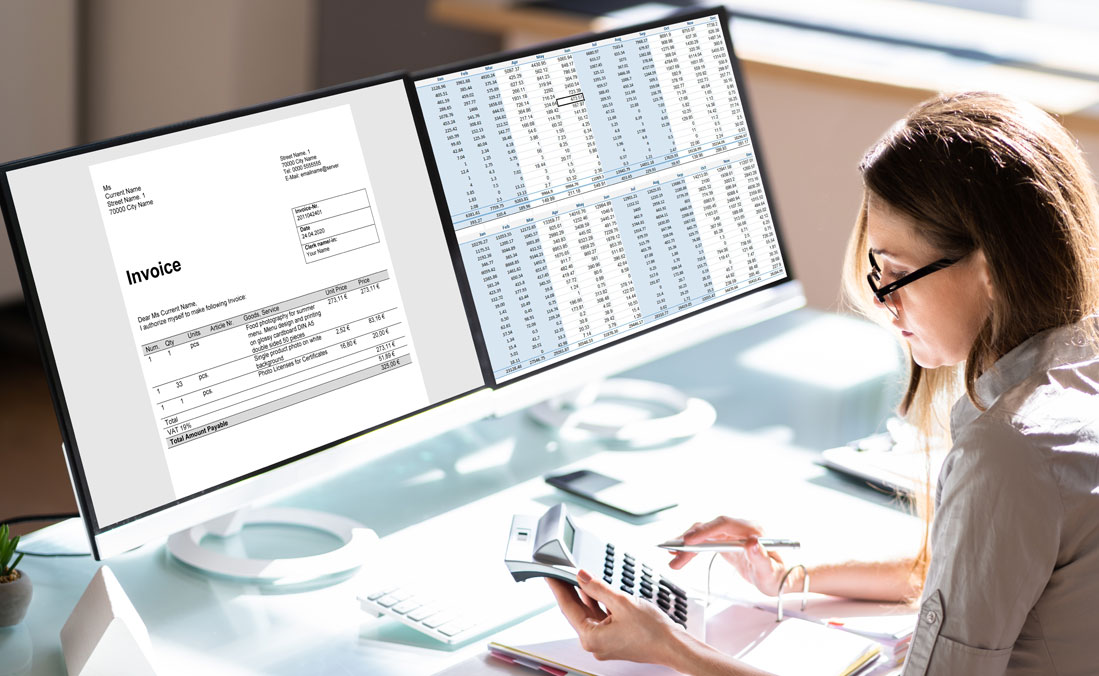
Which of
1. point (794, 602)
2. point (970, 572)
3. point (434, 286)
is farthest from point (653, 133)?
point (970, 572)

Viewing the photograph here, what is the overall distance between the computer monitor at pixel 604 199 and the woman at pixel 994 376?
0.40 m

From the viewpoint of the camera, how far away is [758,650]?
115cm

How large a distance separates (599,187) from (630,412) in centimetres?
36

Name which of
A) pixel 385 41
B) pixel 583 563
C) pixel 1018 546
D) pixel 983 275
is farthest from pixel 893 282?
pixel 385 41

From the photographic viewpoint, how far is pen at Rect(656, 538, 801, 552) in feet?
4.10

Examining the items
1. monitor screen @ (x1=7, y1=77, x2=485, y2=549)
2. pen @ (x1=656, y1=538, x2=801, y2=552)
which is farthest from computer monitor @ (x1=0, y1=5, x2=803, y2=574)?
pen @ (x1=656, y1=538, x2=801, y2=552)

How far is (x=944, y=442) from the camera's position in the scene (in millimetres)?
1292

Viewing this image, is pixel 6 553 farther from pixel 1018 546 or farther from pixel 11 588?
pixel 1018 546

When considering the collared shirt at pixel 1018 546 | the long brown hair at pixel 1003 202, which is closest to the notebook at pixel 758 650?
the collared shirt at pixel 1018 546

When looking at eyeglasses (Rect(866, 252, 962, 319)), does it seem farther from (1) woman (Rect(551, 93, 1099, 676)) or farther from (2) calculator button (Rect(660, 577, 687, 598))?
(2) calculator button (Rect(660, 577, 687, 598))

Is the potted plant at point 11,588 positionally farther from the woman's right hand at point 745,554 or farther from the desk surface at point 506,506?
the woman's right hand at point 745,554

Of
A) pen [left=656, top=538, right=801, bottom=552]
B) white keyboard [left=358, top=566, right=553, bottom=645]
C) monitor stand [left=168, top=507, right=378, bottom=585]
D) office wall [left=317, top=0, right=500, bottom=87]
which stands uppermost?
office wall [left=317, top=0, right=500, bottom=87]

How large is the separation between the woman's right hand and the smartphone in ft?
0.36

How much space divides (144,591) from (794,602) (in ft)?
2.16
